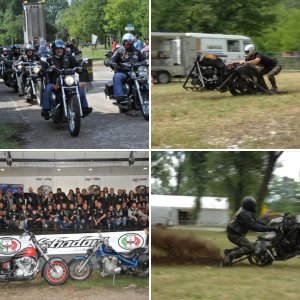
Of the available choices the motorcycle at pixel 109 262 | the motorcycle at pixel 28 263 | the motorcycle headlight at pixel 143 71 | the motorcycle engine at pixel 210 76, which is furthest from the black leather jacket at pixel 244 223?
the motorcycle at pixel 28 263

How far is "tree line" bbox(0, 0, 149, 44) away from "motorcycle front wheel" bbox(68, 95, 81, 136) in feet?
1.42

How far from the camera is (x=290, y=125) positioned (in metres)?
3.63

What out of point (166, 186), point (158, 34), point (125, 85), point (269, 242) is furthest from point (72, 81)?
point (269, 242)

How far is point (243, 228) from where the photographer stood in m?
3.76

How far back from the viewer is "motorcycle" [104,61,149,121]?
12.6ft

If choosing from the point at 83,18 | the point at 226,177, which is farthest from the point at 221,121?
the point at 83,18

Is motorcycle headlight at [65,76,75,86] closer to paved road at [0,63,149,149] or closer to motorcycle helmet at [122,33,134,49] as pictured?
paved road at [0,63,149,149]

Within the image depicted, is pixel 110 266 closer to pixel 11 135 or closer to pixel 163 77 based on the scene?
pixel 11 135

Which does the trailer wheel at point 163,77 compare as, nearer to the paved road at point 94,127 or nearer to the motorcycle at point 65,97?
the paved road at point 94,127

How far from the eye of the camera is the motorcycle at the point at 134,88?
12.6ft

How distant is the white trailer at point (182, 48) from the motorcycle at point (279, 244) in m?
1.18

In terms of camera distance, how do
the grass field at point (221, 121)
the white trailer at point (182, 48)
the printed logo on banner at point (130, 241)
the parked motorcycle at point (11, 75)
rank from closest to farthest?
the grass field at point (221, 121) → the white trailer at point (182, 48) → the printed logo on banner at point (130, 241) → the parked motorcycle at point (11, 75)

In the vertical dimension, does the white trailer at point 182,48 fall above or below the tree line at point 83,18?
below

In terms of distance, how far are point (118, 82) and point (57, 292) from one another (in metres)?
1.54
